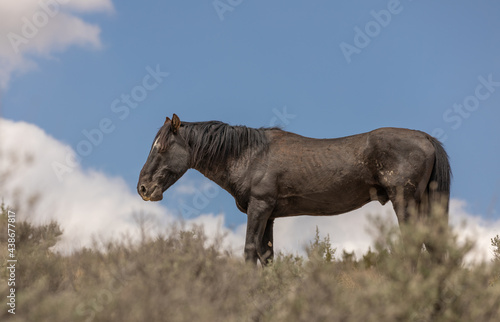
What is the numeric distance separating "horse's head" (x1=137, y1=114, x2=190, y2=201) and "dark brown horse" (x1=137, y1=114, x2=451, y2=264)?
17 mm

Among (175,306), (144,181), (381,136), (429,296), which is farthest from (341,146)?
(175,306)

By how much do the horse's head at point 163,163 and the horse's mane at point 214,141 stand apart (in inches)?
1.2

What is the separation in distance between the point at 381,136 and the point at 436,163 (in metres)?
0.97

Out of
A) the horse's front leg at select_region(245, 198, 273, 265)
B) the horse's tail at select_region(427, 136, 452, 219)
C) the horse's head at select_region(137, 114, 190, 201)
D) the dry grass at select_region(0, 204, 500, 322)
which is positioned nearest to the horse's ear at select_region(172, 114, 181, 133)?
the horse's head at select_region(137, 114, 190, 201)

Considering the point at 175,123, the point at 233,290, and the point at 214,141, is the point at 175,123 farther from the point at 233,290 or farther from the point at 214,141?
the point at 233,290

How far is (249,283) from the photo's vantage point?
196 inches

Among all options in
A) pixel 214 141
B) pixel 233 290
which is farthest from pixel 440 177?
pixel 233 290

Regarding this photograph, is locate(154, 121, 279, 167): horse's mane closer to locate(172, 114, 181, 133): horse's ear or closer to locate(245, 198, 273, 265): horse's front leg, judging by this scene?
locate(172, 114, 181, 133): horse's ear

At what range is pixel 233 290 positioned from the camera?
4.33 m

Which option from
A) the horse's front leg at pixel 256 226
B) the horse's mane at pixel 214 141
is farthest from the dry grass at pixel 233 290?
the horse's mane at pixel 214 141

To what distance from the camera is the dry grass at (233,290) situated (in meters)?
3.67

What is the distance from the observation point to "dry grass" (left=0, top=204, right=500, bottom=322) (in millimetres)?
3670

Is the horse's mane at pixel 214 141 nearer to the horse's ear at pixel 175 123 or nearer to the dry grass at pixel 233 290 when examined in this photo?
the horse's ear at pixel 175 123

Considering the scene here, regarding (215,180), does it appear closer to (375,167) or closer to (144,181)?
(144,181)
